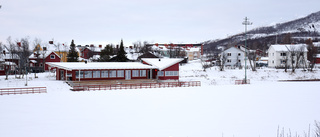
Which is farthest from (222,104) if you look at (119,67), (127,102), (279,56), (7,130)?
(279,56)

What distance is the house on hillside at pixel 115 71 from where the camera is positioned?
3347 cm

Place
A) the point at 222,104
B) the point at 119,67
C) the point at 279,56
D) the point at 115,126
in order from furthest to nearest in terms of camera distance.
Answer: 1. the point at 279,56
2. the point at 119,67
3. the point at 222,104
4. the point at 115,126

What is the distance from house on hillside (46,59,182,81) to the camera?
33.5m

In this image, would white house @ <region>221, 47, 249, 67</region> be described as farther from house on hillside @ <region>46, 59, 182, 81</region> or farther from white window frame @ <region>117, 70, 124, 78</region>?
white window frame @ <region>117, 70, 124, 78</region>

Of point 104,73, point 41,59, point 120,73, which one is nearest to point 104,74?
point 104,73

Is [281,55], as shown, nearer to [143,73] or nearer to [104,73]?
[143,73]

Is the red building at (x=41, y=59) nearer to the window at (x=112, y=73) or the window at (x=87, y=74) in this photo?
the window at (x=87, y=74)

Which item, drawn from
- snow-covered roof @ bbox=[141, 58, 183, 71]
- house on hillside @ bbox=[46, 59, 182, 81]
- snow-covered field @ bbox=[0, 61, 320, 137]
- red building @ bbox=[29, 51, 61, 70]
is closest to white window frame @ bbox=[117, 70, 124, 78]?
house on hillside @ bbox=[46, 59, 182, 81]

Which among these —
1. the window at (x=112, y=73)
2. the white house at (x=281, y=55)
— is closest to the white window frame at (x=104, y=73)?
the window at (x=112, y=73)

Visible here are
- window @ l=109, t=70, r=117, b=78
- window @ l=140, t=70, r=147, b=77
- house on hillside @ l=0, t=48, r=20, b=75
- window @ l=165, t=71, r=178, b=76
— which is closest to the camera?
window @ l=109, t=70, r=117, b=78

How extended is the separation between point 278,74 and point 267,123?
35936 millimetres

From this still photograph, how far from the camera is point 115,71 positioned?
35625 millimetres

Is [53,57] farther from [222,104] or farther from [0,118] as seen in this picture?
[222,104]

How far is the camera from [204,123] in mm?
14344
